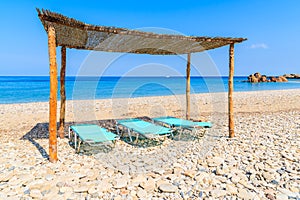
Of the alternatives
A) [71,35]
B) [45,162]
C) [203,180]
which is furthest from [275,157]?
[71,35]

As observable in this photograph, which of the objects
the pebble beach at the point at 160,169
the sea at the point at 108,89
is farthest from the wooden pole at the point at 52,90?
the sea at the point at 108,89

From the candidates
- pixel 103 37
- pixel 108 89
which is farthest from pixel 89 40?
pixel 108 89

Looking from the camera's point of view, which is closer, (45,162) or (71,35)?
(45,162)

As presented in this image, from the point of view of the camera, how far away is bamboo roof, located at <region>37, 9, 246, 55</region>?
134 inches

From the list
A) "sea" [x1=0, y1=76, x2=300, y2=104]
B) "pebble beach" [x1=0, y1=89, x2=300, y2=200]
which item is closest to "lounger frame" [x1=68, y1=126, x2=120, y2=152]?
"pebble beach" [x1=0, y1=89, x2=300, y2=200]

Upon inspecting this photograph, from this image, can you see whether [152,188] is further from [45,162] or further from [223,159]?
[45,162]

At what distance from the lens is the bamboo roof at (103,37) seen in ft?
11.2

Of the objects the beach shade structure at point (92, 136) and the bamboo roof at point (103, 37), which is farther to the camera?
the beach shade structure at point (92, 136)

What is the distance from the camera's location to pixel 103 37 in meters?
4.63

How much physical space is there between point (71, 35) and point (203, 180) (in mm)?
3682

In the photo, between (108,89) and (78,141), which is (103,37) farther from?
(108,89)

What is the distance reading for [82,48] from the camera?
5.70 m

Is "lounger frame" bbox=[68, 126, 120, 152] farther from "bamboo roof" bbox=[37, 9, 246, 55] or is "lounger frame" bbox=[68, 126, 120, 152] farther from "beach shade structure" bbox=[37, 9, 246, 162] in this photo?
"bamboo roof" bbox=[37, 9, 246, 55]

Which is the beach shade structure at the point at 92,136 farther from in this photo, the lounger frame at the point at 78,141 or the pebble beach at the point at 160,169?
the pebble beach at the point at 160,169
